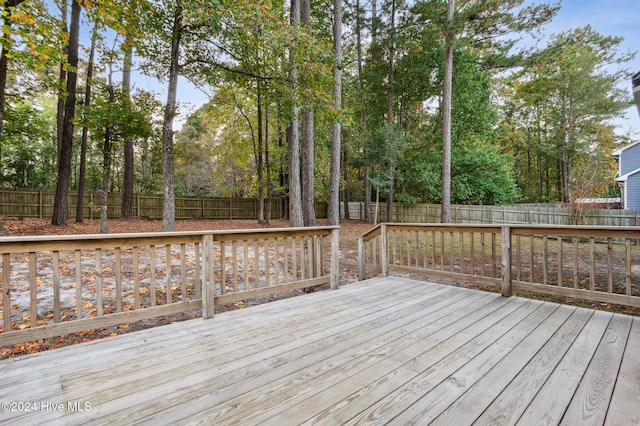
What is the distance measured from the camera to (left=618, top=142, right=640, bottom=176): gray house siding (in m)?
12.5

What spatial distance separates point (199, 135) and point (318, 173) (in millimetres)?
11218

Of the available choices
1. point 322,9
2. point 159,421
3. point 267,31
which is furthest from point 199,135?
point 159,421

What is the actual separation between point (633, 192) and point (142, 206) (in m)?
21.7

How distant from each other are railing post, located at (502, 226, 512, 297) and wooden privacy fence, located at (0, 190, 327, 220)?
9.47 metres

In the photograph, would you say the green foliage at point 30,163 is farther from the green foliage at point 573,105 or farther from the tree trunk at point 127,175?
the green foliage at point 573,105

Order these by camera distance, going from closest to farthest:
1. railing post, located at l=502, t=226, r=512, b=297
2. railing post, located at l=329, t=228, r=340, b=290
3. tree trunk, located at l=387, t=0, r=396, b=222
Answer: railing post, located at l=502, t=226, r=512, b=297
railing post, located at l=329, t=228, r=340, b=290
tree trunk, located at l=387, t=0, r=396, b=222

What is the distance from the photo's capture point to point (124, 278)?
4578 mm

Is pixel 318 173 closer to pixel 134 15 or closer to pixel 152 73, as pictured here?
pixel 152 73

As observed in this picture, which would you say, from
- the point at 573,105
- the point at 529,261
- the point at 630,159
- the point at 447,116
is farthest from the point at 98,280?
the point at 573,105

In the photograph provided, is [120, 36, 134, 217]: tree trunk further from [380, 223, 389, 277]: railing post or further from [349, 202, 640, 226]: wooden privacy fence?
[349, 202, 640, 226]: wooden privacy fence

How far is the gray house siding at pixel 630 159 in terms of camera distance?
40.9 ft

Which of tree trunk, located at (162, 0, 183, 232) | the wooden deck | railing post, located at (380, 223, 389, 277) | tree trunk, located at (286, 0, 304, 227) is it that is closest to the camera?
the wooden deck

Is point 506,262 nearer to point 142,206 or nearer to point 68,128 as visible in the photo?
point 68,128

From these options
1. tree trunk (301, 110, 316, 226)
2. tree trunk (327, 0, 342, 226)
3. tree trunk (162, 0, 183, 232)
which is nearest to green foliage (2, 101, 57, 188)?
tree trunk (162, 0, 183, 232)
